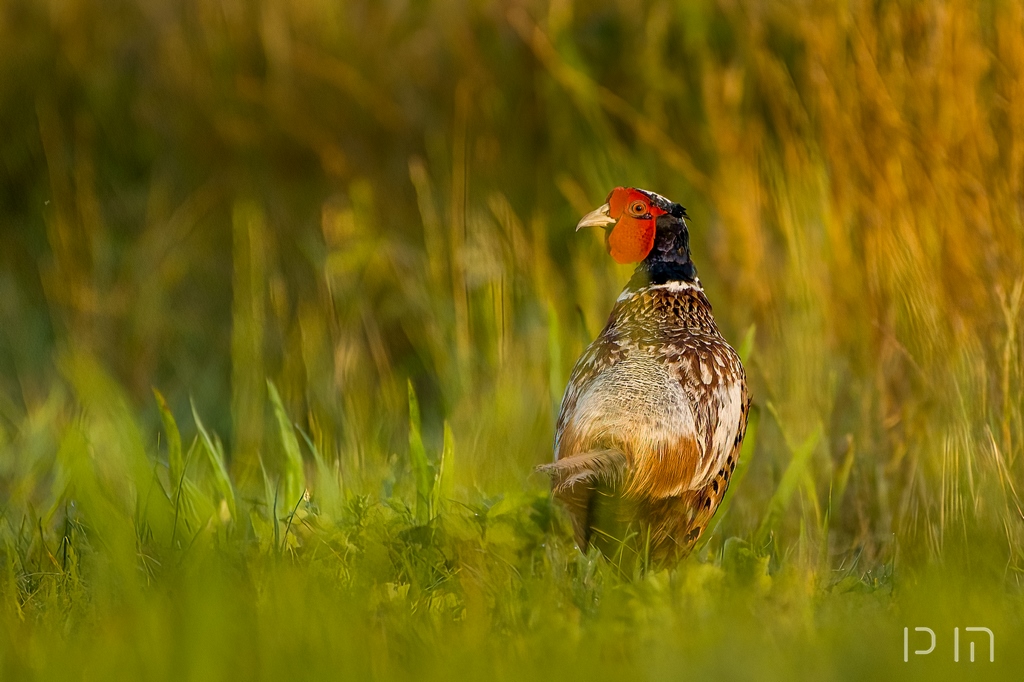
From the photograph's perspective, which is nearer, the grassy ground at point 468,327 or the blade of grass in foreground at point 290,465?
the grassy ground at point 468,327

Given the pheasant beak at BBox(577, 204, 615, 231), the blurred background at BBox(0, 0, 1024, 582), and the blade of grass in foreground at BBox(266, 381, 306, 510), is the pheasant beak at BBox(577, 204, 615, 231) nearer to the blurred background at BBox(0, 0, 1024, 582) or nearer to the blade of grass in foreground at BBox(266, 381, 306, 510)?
the blurred background at BBox(0, 0, 1024, 582)

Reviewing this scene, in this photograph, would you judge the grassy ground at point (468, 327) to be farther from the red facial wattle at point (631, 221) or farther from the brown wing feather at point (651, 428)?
the red facial wattle at point (631, 221)

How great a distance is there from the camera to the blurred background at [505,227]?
13.1ft

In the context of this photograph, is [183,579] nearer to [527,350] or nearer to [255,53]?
[527,350]

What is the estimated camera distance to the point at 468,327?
5426 mm

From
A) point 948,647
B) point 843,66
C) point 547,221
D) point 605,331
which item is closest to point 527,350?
point 547,221

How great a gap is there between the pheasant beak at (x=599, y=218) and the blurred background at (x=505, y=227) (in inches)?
27.4

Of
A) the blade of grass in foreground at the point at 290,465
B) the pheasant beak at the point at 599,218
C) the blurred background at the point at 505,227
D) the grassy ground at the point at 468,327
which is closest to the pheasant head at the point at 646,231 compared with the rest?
the pheasant beak at the point at 599,218

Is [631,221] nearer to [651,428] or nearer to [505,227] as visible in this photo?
[651,428]

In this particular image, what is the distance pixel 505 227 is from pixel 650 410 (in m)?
2.34

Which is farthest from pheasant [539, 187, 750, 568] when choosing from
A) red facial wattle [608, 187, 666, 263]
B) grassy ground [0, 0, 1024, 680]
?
grassy ground [0, 0, 1024, 680]

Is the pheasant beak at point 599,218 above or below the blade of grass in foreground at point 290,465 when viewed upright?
above

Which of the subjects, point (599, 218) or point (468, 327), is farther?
point (468, 327)

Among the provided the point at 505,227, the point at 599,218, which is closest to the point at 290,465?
the point at 599,218
